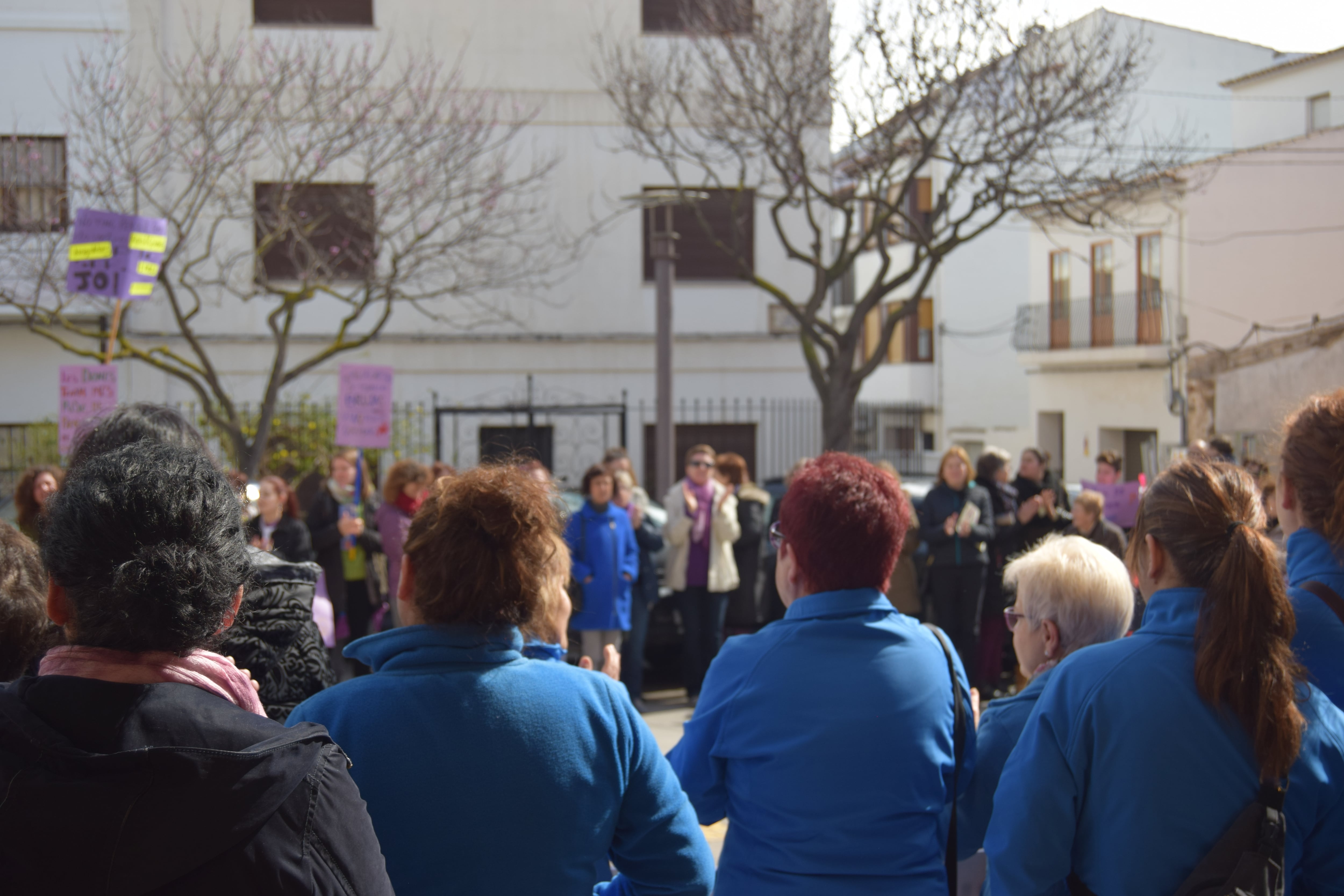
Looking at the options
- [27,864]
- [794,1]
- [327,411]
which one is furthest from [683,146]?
[27,864]

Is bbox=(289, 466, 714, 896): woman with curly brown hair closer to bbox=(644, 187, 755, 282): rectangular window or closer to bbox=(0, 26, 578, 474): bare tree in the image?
bbox=(0, 26, 578, 474): bare tree

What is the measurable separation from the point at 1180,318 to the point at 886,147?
13061mm

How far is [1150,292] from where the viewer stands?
24.0 meters

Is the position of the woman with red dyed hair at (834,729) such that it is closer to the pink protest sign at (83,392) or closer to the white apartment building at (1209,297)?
the pink protest sign at (83,392)

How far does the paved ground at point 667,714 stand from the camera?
293 inches

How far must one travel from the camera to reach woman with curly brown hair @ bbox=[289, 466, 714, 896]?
2.05 m

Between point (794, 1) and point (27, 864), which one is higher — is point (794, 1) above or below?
above

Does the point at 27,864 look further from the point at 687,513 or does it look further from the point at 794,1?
the point at 794,1

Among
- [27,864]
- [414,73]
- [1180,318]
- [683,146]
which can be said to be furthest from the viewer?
[1180,318]

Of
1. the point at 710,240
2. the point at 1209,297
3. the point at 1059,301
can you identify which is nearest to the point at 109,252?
the point at 710,240

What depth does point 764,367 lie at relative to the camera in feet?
54.7

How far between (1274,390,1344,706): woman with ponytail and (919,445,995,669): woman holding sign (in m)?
5.26

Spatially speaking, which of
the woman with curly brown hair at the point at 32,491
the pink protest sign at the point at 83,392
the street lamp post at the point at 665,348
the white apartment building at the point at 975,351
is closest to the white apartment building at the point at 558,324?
the street lamp post at the point at 665,348

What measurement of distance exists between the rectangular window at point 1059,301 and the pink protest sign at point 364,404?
21184 millimetres
